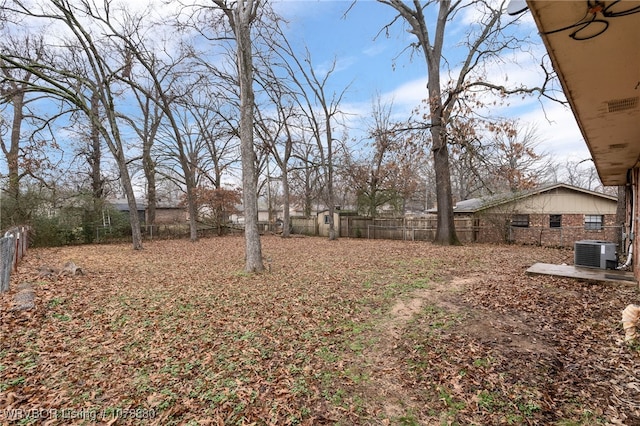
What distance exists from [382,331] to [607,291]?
15.2ft

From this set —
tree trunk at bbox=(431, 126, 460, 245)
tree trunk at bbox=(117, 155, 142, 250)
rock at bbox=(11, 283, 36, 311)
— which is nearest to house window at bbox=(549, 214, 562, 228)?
tree trunk at bbox=(431, 126, 460, 245)

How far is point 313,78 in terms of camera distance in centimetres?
1727

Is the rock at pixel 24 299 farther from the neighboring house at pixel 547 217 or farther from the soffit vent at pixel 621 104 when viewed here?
the neighboring house at pixel 547 217

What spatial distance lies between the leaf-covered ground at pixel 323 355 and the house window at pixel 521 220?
1064 cm

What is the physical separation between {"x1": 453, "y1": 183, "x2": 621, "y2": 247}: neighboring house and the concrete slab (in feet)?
27.9

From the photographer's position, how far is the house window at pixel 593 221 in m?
14.0

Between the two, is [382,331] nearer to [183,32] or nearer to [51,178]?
[183,32]

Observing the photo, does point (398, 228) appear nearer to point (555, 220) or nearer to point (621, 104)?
point (555, 220)

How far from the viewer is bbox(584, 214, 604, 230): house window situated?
14.0 meters

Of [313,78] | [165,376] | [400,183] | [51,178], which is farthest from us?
[400,183]

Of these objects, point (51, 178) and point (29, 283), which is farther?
point (51, 178)

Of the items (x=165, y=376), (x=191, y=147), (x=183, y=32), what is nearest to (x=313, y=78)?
(x=183, y=32)

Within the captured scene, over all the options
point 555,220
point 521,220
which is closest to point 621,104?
point 521,220

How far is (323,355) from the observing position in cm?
330
